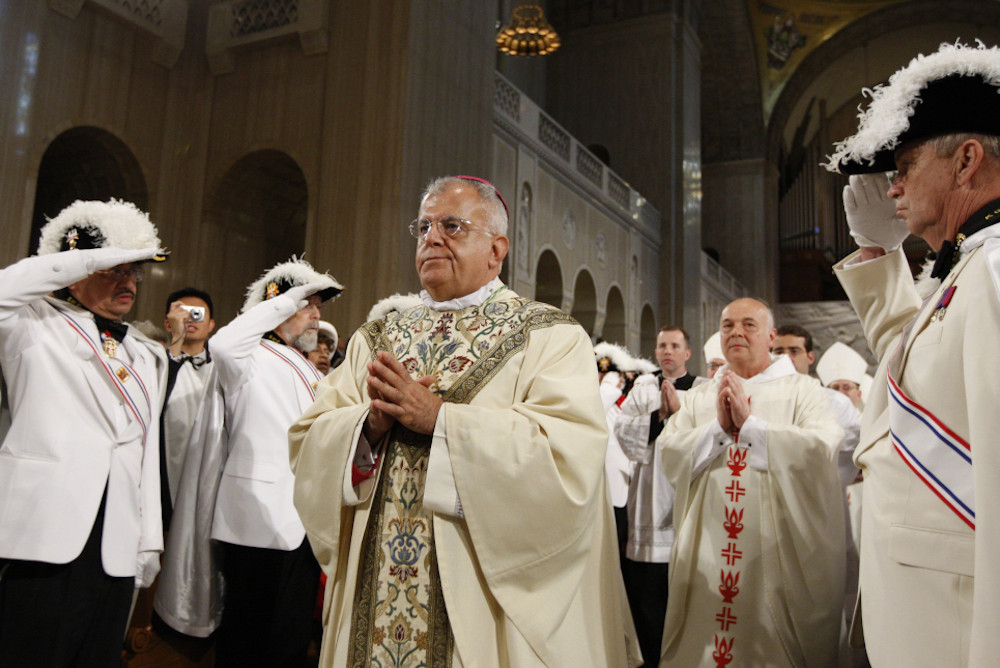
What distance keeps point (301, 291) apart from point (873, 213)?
7.38 ft

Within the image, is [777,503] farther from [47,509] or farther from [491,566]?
[47,509]

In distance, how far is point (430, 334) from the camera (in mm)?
2303

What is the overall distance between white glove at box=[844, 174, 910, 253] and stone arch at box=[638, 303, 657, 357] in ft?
45.0

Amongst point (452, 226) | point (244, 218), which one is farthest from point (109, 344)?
point (244, 218)

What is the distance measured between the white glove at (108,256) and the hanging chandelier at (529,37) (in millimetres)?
9503

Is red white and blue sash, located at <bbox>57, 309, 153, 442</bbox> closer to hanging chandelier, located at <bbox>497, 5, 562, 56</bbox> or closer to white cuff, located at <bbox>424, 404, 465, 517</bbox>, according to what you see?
→ white cuff, located at <bbox>424, 404, 465, 517</bbox>

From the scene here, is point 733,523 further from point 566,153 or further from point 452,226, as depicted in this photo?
point 566,153

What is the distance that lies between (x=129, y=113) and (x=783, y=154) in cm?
1961

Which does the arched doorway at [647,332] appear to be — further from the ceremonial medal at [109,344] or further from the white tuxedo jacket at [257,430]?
the ceremonial medal at [109,344]

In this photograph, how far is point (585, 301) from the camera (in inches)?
530

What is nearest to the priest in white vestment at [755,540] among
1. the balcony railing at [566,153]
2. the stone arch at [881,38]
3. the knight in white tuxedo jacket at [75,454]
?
the knight in white tuxedo jacket at [75,454]

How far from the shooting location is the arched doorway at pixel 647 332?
1603 centimetres

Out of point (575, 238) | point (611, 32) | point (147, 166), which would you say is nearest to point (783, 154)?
point (611, 32)

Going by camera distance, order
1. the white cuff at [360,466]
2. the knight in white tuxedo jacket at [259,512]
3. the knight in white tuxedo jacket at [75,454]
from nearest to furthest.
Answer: the white cuff at [360,466]
the knight in white tuxedo jacket at [75,454]
the knight in white tuxedo jacket at [259,512]
